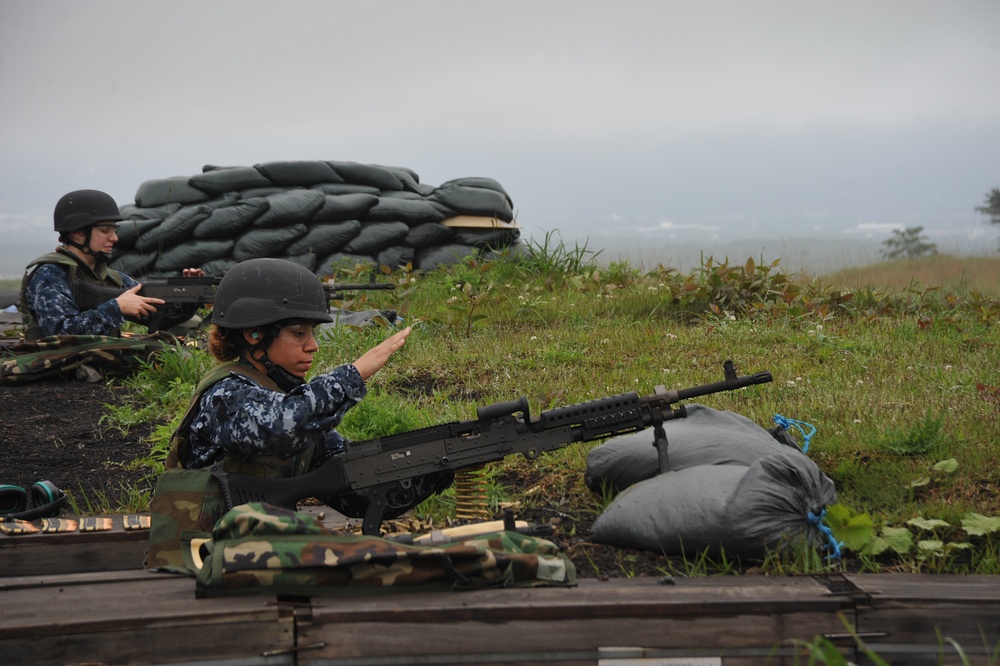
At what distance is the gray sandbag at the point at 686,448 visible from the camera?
3613 millimetres

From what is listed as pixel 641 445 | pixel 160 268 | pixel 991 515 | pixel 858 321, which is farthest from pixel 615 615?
pixel 160 268

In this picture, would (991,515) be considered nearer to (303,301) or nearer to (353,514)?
(353,514)

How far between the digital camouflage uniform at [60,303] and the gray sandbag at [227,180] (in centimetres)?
482

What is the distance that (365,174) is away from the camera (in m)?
11.8

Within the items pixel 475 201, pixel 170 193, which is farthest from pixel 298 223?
pixel 475 201

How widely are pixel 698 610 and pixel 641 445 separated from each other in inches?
48.1

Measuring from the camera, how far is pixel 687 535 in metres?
3.22

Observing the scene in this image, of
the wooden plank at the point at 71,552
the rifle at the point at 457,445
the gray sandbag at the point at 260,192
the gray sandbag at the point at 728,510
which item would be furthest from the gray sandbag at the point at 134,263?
the gray sandbag at the point at 728,510

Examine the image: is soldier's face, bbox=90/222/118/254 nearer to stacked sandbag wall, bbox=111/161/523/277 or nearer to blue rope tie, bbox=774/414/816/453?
stacked sandbag wall, bbox=111/161/523/277

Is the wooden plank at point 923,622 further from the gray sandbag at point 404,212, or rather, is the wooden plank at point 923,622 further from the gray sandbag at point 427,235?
the gray sandbag at point 404,212

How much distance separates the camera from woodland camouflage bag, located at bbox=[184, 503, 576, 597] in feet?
8.86

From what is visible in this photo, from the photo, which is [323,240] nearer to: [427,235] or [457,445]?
[427,235]

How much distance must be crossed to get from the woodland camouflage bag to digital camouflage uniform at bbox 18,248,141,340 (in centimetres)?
436

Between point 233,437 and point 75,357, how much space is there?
13.5ft
